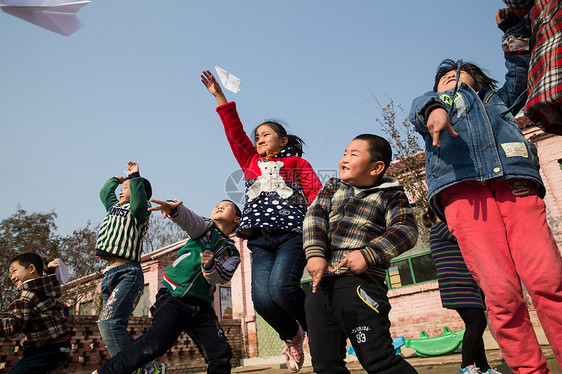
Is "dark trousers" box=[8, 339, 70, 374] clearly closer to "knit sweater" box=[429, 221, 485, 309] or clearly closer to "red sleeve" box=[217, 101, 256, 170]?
"red sleeve" box=[217, 101, 256, 170]

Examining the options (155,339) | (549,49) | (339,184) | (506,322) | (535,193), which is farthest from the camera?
(155,339)

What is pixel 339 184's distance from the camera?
2.53m

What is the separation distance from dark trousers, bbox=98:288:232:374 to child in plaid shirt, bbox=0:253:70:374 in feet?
3.86

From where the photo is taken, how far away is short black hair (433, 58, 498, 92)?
273 cm

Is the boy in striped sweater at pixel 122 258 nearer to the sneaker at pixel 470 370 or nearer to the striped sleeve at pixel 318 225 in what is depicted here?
the striped sleeve at pixel 318 225

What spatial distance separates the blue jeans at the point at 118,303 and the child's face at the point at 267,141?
5.74ft

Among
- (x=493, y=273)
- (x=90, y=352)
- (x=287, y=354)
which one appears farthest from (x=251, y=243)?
(x=90, y=352)

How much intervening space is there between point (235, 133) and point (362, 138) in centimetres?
132

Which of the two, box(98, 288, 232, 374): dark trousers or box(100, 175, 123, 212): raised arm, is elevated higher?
box(100, 175, 123, 212): raised arm

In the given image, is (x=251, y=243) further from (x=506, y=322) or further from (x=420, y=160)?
(x=420, y=160)

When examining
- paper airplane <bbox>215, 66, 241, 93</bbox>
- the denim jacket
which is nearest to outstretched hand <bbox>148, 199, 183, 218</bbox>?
paper airplane <bbox>215, 66, 241, 93</bbox>

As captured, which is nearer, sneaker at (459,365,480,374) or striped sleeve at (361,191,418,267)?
striped sleeve at (361,191,418,267)

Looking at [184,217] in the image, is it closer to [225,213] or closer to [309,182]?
[225,213]

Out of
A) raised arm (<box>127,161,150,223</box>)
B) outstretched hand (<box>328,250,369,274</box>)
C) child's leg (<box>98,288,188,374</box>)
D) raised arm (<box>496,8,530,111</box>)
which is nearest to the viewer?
outstretched hand (<box>328,250,369,274</box>)
